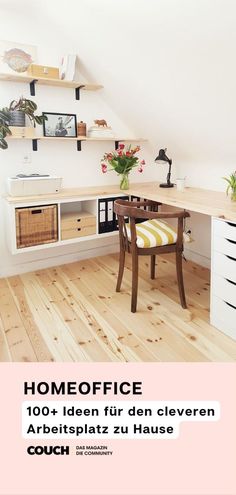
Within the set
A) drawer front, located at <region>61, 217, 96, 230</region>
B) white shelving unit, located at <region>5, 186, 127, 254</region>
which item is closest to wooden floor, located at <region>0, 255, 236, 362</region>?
white shelving unit, located at <region>5, 186, 127, 254</region>

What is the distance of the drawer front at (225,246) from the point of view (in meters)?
2.05

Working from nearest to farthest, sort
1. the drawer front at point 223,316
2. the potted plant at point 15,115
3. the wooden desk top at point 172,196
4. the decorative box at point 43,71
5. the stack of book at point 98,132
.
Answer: the drawer front at point 223,316
the wooden desk top at point 172,196
the potted plant at point 15,115
the decorative box at point 43,71
the stack of book at point 98,132

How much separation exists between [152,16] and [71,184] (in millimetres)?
1699

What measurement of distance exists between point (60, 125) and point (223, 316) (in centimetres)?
216

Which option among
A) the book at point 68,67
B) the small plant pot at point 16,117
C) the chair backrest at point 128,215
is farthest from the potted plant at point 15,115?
the chair backrest at point 128,215

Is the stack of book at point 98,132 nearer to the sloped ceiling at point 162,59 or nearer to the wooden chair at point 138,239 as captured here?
the sloped ceiling at point 162,59

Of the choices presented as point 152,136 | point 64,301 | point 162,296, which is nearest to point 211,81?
point 152,136

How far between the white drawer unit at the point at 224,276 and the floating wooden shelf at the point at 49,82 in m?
1.81

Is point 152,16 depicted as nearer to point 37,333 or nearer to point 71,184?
point 71,184

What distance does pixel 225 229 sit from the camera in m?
2.09

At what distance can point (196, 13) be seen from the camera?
180 centimetres

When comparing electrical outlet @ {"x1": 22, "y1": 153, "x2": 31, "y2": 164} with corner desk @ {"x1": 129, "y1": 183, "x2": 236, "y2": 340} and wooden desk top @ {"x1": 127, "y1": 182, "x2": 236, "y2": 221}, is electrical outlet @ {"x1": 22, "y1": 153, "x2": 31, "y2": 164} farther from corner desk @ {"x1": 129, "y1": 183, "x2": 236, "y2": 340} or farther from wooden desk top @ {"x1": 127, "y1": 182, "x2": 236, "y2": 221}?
corner desk @ {"x1": 129, "y1": 183, "x2": 236, "y2": 340}

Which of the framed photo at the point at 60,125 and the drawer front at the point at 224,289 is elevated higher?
the framed photo at the point at 60,125

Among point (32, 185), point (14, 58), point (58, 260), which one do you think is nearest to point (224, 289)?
point (32, 185)
